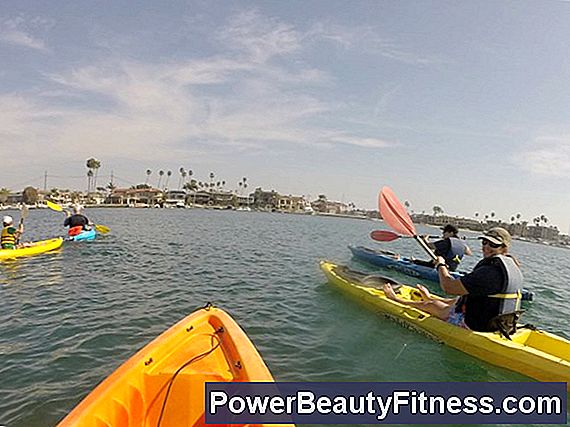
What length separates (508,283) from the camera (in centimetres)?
472

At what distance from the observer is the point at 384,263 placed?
1323 centimetres

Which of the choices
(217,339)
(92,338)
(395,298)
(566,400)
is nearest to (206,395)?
(217,339)

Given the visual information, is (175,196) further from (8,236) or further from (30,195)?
(8,236)

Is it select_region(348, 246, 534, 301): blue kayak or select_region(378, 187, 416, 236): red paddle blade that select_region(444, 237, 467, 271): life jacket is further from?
select_region(378, 187, 416, 236): red paddle blade

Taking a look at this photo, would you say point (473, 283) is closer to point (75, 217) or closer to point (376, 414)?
point (376, 414)

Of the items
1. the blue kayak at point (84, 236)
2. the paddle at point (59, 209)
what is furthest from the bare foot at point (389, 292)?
the paddle at point (59, 209)

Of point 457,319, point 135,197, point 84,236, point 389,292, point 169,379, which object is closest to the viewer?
point 169,379

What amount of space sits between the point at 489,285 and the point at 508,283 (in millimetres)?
258

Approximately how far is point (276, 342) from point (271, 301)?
8.65ft

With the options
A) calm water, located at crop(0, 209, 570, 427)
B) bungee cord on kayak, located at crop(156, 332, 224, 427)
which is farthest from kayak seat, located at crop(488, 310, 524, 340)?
bungee cord on kayak, located at crop(156, 332, 224, 427)

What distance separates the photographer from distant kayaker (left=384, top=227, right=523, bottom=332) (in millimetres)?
4719

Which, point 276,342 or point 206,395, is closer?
point 206,395

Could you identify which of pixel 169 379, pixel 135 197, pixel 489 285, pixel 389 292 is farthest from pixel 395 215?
pixel 135 197

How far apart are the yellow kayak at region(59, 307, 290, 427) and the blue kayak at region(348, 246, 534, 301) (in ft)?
25.7
